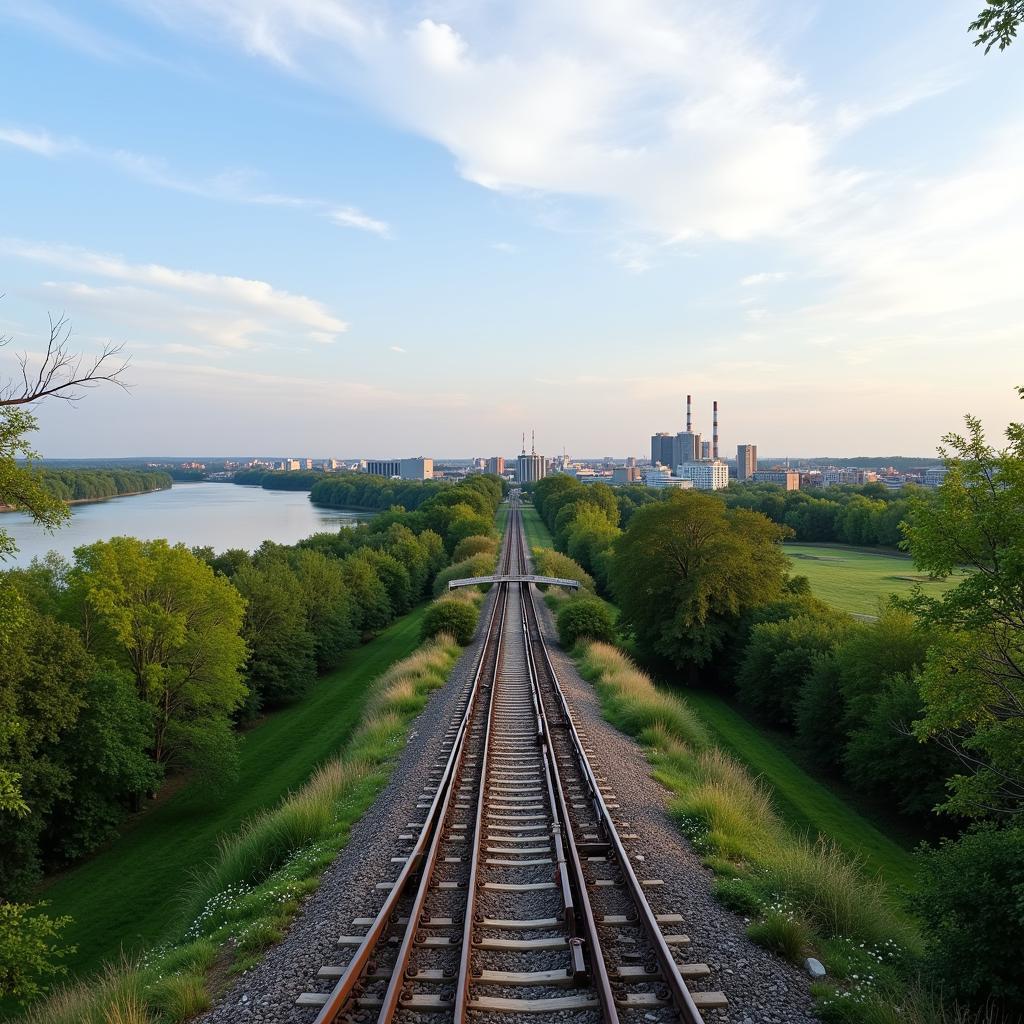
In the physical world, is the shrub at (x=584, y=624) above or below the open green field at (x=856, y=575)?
above

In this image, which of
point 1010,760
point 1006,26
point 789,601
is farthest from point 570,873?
point 789,601

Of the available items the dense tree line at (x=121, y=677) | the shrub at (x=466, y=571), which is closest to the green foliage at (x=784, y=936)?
the dense tree line at (x=121, y=677)

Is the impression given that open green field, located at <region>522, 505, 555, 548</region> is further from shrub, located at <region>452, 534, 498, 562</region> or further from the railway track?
the railway track

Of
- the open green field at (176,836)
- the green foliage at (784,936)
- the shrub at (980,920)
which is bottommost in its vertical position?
the open green field at (176,836)

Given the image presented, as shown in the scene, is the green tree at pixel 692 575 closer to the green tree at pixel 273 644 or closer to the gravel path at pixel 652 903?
the green tree at pixel 273 644

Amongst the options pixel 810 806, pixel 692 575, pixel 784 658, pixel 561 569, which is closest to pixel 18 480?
pixel 810 806

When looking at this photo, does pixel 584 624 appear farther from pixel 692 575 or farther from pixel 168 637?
pixel 168 637

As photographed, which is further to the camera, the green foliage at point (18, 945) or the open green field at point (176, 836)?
the open green field at point (176, 836)
